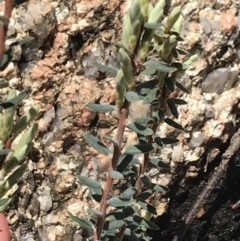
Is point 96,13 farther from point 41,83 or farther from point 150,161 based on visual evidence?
point 150,161

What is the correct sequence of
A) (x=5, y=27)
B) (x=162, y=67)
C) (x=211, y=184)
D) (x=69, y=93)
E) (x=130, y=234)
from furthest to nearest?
(x=211, y=184)
(x=69, y=93)
(x=130, y=234)
(x=162, y=67)
(x=5, y=27)

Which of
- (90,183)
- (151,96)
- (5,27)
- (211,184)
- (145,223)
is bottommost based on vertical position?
(211,184)

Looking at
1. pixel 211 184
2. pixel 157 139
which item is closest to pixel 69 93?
pixel 157 139

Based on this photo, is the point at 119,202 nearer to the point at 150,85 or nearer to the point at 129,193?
the point at 129,193

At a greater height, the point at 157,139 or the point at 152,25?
the point at 152,25

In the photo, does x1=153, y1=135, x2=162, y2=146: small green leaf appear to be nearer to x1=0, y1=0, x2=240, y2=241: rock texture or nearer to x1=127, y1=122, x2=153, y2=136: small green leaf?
x1=127, y1=122, x2=153, y2=136: small green leaf

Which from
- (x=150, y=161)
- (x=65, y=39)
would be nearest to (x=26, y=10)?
(x=65, y=39)
